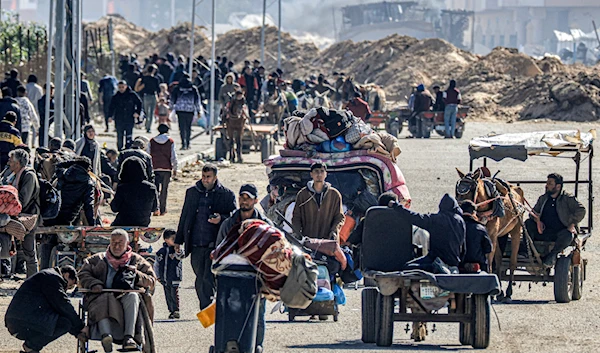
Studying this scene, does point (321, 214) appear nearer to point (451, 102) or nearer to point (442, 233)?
point (442, 233)

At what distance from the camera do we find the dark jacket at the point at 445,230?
11586 mm

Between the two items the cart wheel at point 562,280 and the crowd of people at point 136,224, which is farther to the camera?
the cart wheel at point 562,280

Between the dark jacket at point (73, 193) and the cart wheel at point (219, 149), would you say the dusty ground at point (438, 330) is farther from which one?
the cart wheel at point (219, 149)

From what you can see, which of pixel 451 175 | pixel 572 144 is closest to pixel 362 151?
pixel 572 144

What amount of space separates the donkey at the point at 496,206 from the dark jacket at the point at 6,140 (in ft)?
22.9

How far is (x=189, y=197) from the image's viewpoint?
42.3ft

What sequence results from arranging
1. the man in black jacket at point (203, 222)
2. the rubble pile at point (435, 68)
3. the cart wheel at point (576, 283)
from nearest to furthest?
the man in black jacket at point (203, 222) → the cart wheel at point (576, 283) → the rubble pile at point (435, 68)

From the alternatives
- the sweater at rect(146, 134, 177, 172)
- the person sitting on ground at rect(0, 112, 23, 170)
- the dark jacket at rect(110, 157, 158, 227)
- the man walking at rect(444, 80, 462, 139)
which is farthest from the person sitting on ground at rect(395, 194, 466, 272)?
the man walking at rect(444, 80, 462, 139)

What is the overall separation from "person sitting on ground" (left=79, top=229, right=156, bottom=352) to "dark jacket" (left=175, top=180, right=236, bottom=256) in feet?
6.61

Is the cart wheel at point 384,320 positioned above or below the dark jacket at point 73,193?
below

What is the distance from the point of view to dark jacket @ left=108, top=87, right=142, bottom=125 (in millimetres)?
27125

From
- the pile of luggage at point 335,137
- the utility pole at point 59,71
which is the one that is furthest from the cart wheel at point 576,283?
the utility pole at point 59,71

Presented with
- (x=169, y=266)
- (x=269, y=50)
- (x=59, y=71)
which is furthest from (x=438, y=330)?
(x=269, y=50)

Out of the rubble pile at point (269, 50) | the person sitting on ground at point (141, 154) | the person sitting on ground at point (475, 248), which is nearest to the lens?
the person sitting on ground at point (475, 248)
